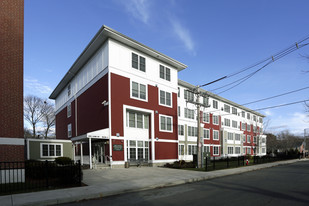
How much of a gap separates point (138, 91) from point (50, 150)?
11.8 m

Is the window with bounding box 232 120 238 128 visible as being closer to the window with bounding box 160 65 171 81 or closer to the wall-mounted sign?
the window with bounding box 160 65 171 81

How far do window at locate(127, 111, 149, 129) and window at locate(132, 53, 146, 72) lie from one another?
5.06 metres

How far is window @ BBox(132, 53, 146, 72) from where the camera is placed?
83.9 feet

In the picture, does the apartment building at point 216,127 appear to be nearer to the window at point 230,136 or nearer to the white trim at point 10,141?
the window at point 230,136

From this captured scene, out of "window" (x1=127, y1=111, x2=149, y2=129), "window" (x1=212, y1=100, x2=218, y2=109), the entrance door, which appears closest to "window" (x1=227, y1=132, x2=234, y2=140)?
"window" (x1=212, y1=100, x2=218, y2=109)

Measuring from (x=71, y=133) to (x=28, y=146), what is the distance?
9858mm

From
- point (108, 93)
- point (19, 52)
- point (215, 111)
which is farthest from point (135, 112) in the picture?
point (215, 111)

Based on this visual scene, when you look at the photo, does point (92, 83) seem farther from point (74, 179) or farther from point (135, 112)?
point (74, 179)

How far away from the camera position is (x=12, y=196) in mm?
9516

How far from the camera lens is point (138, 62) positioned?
26031 millimetres

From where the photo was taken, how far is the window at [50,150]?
83.5ft

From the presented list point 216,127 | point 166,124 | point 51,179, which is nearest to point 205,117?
point 216,127

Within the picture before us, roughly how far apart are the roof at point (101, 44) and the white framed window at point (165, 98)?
4017mm

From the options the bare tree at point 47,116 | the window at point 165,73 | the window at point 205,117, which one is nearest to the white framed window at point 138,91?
the window at point 165,73
